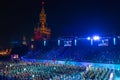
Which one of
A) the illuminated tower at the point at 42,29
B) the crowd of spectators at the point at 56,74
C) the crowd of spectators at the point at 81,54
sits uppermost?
the illuminated tower at the point at 42,29

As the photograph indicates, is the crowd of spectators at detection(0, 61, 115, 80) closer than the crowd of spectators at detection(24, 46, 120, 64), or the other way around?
the crowd of spectators at detection(0, 61, 115, 80)

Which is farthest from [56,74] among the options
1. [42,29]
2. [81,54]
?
[42,29]

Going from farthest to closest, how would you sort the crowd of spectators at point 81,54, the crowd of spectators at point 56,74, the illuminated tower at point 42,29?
1. the illuminated tower at point 42,29
2. the crowd of spectators at point 81,54
3. the crowd of spectators at point 56,74

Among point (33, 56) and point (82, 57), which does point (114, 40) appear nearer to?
point (82, 57)

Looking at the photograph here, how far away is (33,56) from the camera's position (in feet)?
279

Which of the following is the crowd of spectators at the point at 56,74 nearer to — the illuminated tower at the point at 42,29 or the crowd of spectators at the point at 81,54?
the crowd of spectators at the point at 81,54

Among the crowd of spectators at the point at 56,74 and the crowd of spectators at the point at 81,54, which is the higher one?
the crowd of spectators at the point at 81,54

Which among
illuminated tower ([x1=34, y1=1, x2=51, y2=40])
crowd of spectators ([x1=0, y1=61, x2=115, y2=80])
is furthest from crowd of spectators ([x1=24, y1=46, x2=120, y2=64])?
illuminated tower ([x1=34, y1=1, x2=51, y2=40])

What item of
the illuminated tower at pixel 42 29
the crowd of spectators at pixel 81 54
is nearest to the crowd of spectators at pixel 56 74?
the crowd of spectators at pixel 81 54

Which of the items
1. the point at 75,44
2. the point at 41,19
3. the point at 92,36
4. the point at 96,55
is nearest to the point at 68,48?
the point at 75,44

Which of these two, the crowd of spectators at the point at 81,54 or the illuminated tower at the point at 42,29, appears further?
the illuminated tower at the point at 42,29

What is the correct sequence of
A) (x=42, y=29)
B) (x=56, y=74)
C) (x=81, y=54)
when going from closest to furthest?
1. (x=56, y=74)
2. (x=81, y=54)
3. (x=42, y=29)

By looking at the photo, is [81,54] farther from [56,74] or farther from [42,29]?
[42,29]

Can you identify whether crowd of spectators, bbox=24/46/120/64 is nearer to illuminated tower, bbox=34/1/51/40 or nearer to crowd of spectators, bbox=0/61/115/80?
crowd of spectators, bbox=0/61/115/80
